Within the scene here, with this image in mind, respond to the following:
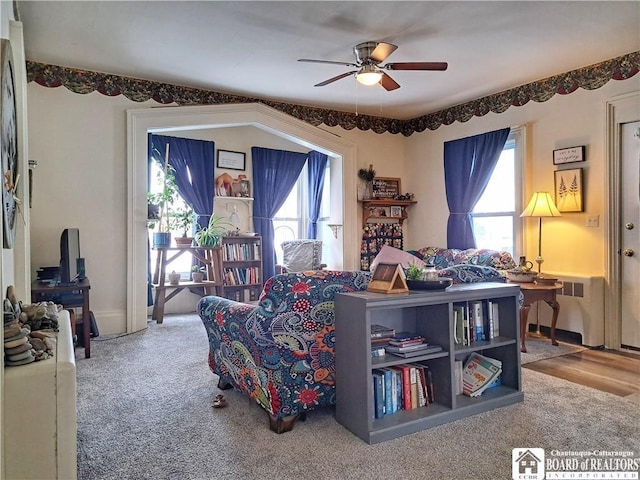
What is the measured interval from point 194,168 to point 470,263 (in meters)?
3.69

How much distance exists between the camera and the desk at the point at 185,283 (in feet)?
16.6

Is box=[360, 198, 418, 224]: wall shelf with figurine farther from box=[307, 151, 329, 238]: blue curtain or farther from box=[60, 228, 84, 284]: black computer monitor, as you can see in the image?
box=[60, 228, 84, 284]: black computer monitor

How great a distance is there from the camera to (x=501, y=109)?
516 centimetres

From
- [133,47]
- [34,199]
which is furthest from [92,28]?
[34,199]

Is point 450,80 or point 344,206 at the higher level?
point 450,80

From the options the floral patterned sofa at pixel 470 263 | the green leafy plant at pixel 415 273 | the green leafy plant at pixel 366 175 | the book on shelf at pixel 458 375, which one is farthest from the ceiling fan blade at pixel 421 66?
the green leafy plant at pixel 366 175

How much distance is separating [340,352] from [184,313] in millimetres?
3934

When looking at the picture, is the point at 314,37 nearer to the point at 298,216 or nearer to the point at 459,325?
the point at 459,325

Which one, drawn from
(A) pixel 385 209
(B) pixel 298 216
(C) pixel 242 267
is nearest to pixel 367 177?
(A) pixel 385 209

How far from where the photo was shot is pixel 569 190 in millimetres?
4402

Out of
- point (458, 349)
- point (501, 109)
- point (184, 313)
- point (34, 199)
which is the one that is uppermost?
point (501, 109)

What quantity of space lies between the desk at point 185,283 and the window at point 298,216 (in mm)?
1251

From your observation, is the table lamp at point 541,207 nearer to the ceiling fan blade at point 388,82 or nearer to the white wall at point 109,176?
the white wall at point 109,176

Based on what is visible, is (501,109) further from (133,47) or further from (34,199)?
(34,199)
